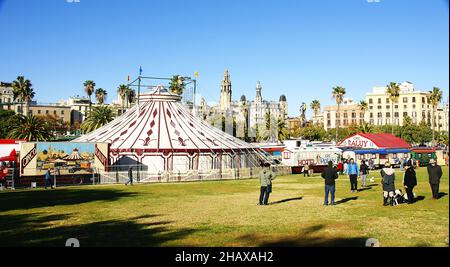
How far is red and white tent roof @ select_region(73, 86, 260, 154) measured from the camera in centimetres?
3647

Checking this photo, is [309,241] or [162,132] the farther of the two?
[162,132]

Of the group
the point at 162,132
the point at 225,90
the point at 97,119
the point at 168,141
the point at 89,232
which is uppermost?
the point at 225,90

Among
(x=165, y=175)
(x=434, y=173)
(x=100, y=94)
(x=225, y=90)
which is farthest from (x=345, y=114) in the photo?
(x=434, y=173)

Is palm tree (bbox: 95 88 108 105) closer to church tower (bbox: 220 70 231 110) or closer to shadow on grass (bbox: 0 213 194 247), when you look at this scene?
shadow on grass (bbox: 0 213 194 247)

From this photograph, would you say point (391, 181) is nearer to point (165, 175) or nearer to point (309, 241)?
point (309, 241)

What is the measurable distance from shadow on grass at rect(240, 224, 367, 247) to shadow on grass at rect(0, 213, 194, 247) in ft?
6.40

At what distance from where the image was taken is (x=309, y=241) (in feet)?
31.8

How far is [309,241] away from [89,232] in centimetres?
571

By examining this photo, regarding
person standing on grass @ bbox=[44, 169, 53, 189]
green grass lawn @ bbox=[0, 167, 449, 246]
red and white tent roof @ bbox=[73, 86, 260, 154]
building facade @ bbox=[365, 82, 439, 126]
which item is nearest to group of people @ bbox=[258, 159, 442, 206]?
green grass lawn @ bbox=[0, 167, 449, 246]

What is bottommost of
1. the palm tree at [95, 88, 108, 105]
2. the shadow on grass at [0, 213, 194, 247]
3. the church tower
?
the shadow on grass at [0, 213, 194, 247]

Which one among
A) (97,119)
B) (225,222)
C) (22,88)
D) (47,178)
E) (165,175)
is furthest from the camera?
(97,119)

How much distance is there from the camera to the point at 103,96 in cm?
8250

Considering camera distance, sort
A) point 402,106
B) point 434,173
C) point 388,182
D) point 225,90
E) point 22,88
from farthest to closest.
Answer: point 225,90, point 402,106, point 22,88, point 434,173, point 388,182

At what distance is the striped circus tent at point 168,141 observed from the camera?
36.0 m
